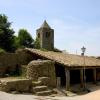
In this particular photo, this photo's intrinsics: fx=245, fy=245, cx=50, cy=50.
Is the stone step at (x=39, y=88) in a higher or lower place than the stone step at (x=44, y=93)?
higher

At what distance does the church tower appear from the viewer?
55500mm

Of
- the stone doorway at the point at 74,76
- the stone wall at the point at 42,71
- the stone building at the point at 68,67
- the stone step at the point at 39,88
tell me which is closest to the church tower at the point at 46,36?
the stone building at the point at 68,67

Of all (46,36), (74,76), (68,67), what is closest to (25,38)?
(46,36)

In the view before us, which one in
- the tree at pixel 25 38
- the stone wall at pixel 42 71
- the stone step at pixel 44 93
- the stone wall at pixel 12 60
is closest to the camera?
the stone step at pixel 44 93

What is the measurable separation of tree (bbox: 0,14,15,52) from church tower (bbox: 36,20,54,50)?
20.9 m

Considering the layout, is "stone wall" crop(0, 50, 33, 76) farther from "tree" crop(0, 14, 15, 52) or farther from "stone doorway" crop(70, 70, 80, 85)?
"tree" crop(0, 14, 15, 52)

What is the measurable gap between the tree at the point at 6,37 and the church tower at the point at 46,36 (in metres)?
20.9

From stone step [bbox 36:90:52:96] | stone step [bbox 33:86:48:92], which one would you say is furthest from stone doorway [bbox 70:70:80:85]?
stone step [bbox 36:90:52:96]

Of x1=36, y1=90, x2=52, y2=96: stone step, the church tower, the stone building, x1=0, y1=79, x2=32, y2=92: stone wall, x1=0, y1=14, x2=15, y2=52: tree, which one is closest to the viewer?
x1=0, y1=79, x2=32, y2=92: stone wall

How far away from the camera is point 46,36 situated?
56156 mm

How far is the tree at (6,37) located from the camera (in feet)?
108

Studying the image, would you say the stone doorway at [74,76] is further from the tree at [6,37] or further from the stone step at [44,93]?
the tree at [6,37]

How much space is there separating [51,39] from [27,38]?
1250 centimetres

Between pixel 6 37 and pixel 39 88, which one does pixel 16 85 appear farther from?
pixel 6 37
